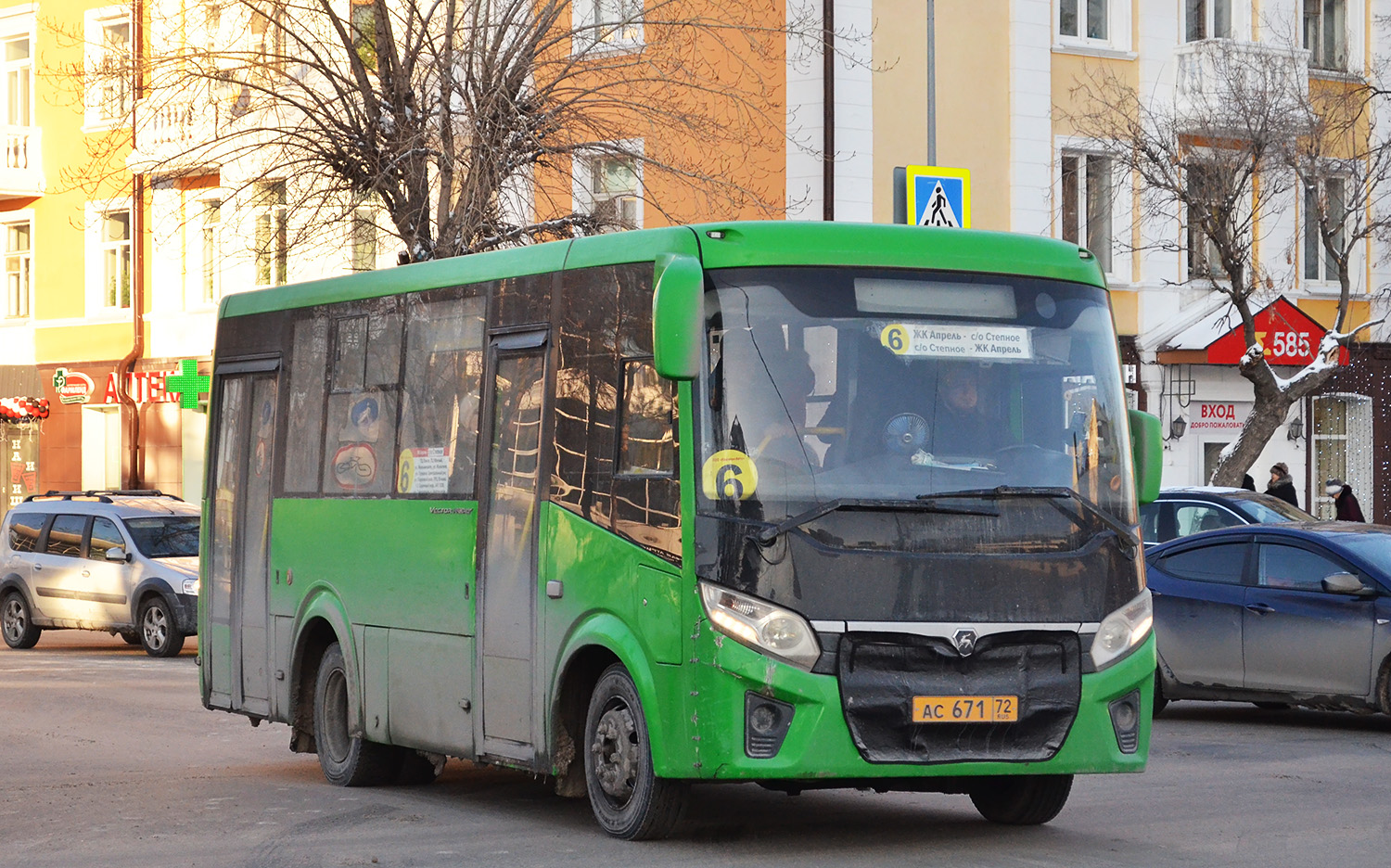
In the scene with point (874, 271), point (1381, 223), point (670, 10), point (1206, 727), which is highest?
point (670, 10)

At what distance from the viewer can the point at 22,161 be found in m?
39.5

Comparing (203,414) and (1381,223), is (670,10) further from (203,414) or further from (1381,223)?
(203,414)

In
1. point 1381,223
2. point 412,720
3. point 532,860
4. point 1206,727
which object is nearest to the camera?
point 532,860

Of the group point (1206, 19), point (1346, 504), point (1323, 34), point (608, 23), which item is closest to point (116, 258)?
point (608, 23)

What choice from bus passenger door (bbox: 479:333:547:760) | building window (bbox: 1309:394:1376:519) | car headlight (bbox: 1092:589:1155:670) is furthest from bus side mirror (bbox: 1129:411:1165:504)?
building window (bbox: 1309:394:1376:519)

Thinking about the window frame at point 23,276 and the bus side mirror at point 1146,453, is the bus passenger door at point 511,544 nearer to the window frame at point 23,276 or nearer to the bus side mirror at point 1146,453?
the bus side mirror at point 1146,453

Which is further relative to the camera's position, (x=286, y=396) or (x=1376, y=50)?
(x=1376, y=50)

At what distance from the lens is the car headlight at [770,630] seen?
29.0 ft

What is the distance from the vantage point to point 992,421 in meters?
9.32

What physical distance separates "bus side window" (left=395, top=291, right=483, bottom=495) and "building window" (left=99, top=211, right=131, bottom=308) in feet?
93.4

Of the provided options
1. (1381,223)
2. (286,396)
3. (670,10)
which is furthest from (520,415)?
(1381,223)

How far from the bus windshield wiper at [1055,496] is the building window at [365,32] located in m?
16.3

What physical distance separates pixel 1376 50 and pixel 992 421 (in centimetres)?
2824

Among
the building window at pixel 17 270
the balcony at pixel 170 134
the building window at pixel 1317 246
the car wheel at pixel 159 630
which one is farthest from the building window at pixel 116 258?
the building window at pixel 1317 246
